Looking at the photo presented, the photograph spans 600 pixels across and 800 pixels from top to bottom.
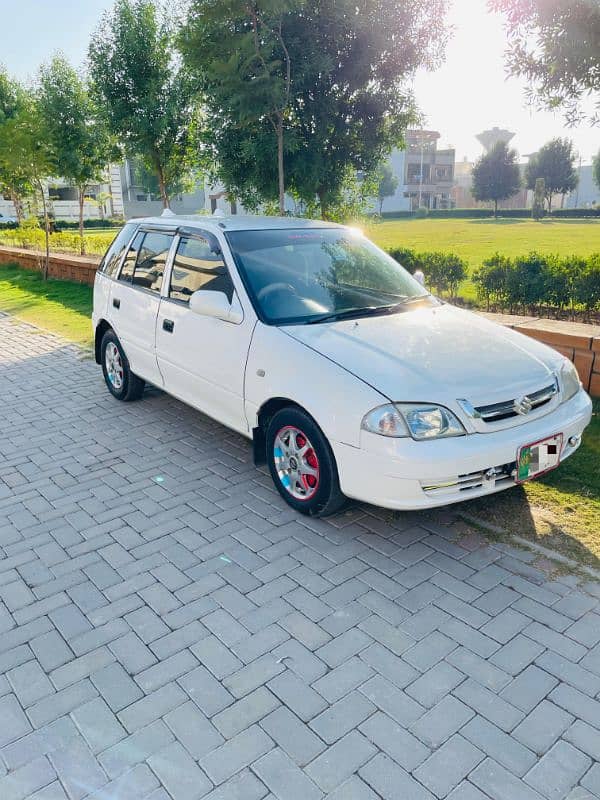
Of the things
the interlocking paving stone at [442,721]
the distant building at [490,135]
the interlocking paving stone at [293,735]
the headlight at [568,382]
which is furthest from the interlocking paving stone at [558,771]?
the distant building at [490,135]

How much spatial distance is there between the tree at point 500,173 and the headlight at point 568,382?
244 feet

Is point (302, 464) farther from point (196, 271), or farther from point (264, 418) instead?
point (196, 271)

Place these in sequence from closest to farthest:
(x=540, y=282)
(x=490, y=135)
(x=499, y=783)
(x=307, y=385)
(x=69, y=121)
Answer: (x=499, y=783) < (x=307, y=385) < (x=540, y=282) < (x=69, y=121) < (x=490, y=135)

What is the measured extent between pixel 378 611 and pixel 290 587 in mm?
506

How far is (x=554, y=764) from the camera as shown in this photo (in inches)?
87.0

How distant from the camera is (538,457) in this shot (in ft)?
11.5

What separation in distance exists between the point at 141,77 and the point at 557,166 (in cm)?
6798

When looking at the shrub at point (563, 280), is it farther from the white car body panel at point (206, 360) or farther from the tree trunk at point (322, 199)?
the white car body panel at point (206, 360)

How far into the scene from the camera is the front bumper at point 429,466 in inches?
127

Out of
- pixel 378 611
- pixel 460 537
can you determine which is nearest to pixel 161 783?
pixel 378 611

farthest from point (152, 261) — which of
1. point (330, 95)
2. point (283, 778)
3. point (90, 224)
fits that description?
point (90, 224)

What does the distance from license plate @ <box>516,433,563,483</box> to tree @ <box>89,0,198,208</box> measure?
11389mm

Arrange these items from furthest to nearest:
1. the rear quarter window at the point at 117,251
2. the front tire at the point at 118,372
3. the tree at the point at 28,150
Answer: the tree at the point at 28,150 → the front tire at the point at 118,372 → the rear quarter window at the point at 117,251

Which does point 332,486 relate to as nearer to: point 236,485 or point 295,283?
point 236,485
